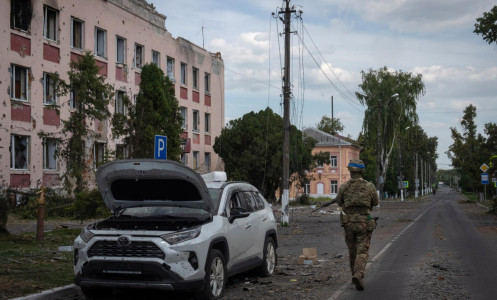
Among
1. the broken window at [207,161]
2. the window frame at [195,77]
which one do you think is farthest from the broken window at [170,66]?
the broken window at [207,161]

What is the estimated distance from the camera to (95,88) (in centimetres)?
1808

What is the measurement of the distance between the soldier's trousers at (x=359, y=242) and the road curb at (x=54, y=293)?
412 cm

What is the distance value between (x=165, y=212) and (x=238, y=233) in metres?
1.12

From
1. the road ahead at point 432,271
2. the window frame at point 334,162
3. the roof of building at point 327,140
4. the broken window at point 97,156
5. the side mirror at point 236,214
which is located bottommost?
the road ahead at point 432,271

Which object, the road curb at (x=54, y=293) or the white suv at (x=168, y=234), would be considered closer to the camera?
the white suv at (x=168, y=234)

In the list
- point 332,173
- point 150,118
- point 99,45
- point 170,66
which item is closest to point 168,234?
point 150,118

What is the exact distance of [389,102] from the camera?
6612 cm

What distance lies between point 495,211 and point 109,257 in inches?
1292

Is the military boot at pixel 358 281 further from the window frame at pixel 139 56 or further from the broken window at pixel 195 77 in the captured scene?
→ the broken window at pixel 195 77

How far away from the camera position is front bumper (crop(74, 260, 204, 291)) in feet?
24.5

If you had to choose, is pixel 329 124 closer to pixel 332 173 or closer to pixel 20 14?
pixel 332 173

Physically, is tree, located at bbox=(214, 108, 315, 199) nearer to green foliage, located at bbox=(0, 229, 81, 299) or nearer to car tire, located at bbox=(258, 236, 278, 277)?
green foliage, located at bbox=(0, 229, 81, 299)

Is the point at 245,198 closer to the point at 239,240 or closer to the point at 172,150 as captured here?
the point at 239,240

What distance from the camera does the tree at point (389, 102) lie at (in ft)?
214
